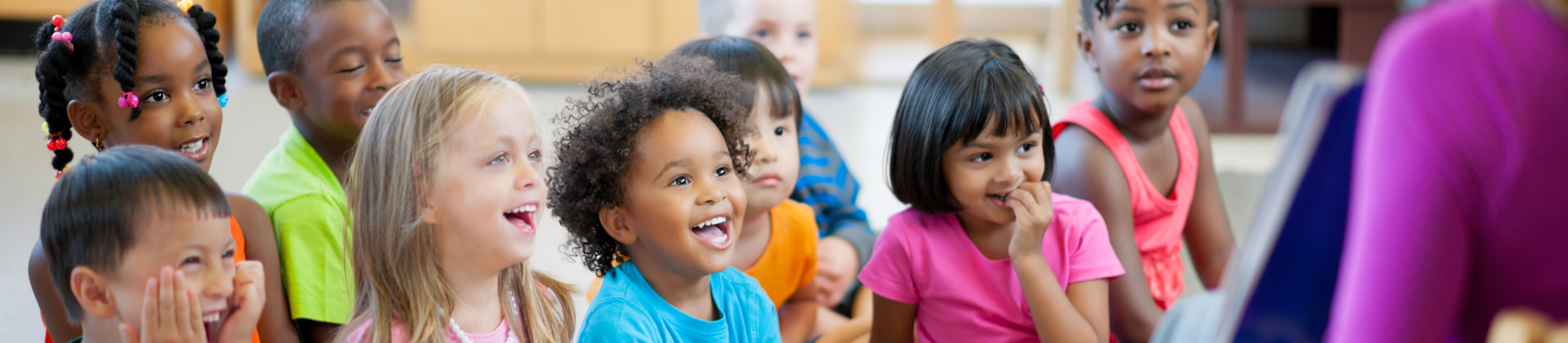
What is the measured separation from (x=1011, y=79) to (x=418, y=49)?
395 cm

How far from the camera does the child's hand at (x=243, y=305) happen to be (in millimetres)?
1001

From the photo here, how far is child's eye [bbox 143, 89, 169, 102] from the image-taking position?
3.91ft

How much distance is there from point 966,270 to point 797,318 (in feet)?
1.25

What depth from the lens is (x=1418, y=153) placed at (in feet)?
1.74

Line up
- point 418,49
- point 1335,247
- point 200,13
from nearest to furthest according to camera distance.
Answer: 1. point 1335,247
2. point 200,13
3. point 418,49

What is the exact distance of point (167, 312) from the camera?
0.92 m

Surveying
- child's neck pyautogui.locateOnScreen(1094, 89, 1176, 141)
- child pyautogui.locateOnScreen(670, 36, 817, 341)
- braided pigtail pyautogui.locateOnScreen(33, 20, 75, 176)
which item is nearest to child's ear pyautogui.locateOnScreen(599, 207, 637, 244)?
child pyautogui.locateOnScreen(670, 36, 817, 341)

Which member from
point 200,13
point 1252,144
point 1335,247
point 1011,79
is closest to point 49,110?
point 200,13

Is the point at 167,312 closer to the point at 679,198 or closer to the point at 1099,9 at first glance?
the point at 679,198

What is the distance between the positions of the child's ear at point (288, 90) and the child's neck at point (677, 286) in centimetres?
52

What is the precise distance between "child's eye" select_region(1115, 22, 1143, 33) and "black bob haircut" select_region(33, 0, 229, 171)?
1.17 meters

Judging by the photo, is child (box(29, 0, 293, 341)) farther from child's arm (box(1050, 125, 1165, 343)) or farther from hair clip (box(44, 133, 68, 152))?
child's arm (box(1050, 125, 1165, 343))

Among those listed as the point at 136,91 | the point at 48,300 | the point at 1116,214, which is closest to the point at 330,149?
the point at 136,91

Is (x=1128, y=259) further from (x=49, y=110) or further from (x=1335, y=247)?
(x=49, y=110)
